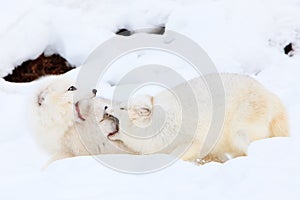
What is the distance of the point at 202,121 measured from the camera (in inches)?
209

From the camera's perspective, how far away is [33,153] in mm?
5754

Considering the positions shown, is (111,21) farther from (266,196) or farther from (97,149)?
(266,196)

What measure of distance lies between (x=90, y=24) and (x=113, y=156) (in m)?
3.62

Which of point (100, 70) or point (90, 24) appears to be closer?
point (100, 70)

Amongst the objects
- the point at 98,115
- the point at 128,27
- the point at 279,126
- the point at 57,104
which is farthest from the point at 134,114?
the point at 128,27

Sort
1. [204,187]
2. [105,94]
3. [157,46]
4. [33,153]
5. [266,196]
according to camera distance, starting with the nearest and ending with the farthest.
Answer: [266,196] < [204,187] < [33,153] < [105,94] < [157,46]

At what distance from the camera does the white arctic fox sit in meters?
5.04

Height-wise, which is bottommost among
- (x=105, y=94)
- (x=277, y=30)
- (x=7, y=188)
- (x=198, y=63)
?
(x=7, y=188)

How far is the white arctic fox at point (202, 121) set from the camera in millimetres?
5039

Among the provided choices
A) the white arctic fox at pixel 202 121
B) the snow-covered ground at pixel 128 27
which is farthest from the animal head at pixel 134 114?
the snow-covered ground at pixel 128 27

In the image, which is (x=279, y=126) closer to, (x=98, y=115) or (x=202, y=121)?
(x=202, y=121)

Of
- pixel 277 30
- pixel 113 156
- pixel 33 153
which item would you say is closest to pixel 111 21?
pixel 277 30

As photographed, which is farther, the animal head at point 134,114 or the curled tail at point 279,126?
the animal head at point 134,114

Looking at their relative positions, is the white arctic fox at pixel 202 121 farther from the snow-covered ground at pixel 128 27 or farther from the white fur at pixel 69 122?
the snow-covered ground at pixel 128 27
